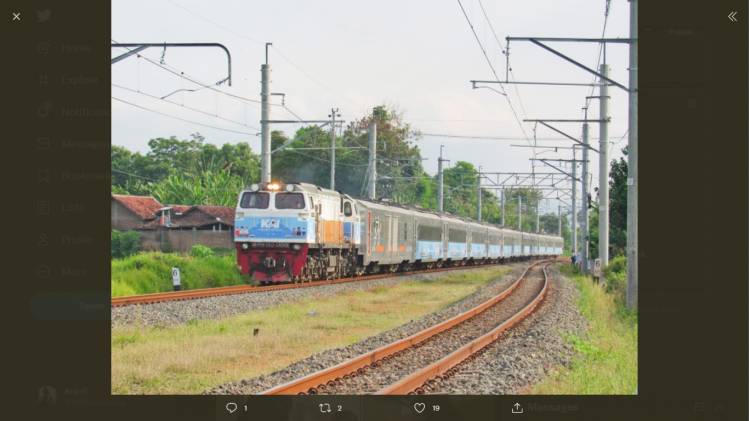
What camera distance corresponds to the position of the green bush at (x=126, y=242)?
100 feet

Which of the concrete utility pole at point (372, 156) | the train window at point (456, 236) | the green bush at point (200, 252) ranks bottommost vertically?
the green bush at point (200, 252)

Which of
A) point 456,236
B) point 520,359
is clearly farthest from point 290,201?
point 456,236

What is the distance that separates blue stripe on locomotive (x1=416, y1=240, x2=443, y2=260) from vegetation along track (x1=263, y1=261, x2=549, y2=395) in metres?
16.5

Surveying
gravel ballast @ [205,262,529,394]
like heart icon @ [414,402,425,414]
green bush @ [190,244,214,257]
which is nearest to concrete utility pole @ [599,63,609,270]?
gravel ballast @ [205,262,529,394]

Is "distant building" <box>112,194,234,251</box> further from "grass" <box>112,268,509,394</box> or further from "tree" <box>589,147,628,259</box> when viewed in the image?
"grass" <box>112,268,509,394</box>

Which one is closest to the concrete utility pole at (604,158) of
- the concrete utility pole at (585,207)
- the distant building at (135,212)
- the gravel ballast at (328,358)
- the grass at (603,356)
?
the grass at (603,356)

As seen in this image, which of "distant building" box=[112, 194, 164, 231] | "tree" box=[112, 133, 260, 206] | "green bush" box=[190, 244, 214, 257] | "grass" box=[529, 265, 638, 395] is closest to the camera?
"grass" box=[529, 265, 638, 395]

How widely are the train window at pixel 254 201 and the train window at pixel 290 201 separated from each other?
0.30 meters

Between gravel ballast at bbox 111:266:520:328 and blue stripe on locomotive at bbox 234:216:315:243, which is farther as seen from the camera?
blue stripe on locomotive at bbox 234:216:315:243

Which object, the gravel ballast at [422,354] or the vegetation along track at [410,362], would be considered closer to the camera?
the vegetation along track at [410,362]

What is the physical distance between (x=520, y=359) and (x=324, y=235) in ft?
42.8

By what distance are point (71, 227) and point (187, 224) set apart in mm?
31088

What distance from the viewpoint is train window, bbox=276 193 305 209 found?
20156 mm

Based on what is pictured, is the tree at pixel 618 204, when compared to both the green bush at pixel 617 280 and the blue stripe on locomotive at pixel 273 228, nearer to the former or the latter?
the green bush at pixel 617 280
